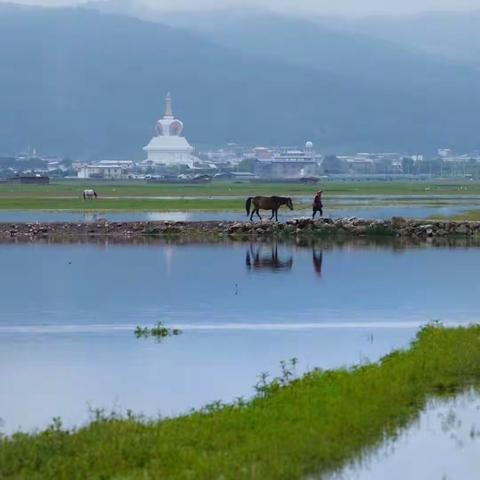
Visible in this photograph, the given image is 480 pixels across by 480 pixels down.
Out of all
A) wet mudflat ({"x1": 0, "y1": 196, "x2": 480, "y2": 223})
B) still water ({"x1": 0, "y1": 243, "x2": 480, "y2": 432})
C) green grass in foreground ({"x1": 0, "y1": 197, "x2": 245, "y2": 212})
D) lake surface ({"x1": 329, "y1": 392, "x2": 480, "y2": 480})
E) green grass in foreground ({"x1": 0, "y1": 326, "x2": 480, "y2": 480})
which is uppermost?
green grass in foreground ({"x1": 0, "y1": 326, "x2": 480, "y2": 480})

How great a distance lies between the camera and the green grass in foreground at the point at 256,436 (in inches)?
491

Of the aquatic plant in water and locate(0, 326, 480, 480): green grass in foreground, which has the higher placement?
locate(0, 326, 480, 480): green grass in foreground

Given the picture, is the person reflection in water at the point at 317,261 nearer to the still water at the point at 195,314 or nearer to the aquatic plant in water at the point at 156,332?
the still water at the point at 195,314

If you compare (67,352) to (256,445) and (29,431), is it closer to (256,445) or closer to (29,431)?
(29,431)

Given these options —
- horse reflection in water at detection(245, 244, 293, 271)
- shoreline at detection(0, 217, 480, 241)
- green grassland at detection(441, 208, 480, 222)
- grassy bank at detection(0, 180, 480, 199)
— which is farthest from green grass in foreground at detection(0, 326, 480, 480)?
grassy bank at detection(0, 180, 480, 199)

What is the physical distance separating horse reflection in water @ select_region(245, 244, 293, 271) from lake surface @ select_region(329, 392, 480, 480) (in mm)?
18661

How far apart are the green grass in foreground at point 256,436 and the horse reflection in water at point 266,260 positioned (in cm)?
1701

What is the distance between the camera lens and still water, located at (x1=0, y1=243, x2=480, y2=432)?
56.9 feet

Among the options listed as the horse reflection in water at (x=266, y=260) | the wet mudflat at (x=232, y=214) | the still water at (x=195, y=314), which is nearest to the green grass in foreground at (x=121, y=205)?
the wet mudflat at (x=232, y=214)

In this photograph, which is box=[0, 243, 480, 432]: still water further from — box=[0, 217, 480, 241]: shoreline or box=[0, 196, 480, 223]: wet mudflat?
box=[0, 196, 480, 223]: wet mudflat

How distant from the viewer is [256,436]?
13727 mm

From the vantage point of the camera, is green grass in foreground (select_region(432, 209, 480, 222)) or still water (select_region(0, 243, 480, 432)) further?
green grass in foreground (select_region(432, 209, 480, 222))

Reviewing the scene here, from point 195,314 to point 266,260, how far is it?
11.6 metres

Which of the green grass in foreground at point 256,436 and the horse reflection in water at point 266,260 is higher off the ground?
the green grass in foreground at point 256,436
